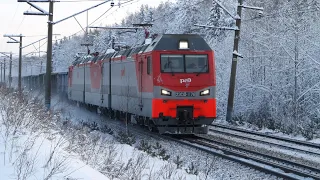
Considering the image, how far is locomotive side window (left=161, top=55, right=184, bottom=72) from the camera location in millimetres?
14516

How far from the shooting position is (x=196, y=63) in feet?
48.4

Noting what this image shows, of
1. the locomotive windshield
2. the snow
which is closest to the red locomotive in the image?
the locomotive windshield

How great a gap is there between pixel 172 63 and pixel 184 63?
0.38 metres

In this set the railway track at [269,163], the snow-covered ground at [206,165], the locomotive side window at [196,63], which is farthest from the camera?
the locomotive side window at [196,63]

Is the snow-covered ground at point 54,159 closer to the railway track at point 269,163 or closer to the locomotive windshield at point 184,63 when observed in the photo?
the railway track at point 269,163

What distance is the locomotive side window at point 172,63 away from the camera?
47.6ft

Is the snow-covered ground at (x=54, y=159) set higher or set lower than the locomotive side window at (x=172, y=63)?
lower

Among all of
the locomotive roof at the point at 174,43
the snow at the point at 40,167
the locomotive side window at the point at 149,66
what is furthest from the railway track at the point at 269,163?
the snow at the point at 40,167

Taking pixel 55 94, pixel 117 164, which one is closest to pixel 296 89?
pixel 117 164

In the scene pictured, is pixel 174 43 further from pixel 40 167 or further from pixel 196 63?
pixel 40 167

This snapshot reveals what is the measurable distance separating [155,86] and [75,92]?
1839cm

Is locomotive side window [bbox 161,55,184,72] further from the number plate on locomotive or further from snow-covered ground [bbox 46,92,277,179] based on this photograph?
snow-covered ground [bbox 46,92,277,179]

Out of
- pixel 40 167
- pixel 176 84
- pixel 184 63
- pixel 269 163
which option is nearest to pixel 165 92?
pixel 176 84

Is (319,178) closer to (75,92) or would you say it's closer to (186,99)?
(186,99)
